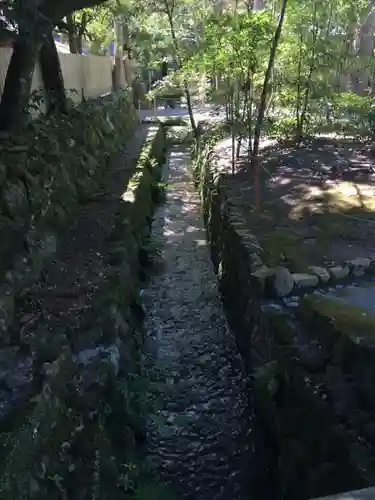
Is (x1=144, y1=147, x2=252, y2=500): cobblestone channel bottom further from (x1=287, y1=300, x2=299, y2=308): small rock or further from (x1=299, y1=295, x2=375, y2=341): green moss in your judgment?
(x1=299, y1=295, x2=375, y2=341): green moss

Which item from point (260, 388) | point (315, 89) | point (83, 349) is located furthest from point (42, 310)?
point (315, 89)

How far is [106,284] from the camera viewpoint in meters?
6.66

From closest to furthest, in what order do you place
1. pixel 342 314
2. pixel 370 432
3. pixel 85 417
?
pixel 370 432 < pixel 85 417 < pixel 342 314

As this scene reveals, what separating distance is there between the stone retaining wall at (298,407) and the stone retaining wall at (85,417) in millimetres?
1286

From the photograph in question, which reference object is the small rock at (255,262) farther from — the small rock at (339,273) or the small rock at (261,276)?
the small rock at (339,273)

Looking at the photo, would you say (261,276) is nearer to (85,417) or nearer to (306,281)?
(306,281)

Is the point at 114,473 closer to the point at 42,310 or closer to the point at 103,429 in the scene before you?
the point at 103,429

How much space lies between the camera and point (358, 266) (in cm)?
610

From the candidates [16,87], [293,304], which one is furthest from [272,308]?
[16,87]

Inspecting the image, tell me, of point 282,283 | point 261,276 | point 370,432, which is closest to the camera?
point 370,432

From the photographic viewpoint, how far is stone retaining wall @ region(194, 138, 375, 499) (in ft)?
12.2

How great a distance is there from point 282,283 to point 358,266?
953mm

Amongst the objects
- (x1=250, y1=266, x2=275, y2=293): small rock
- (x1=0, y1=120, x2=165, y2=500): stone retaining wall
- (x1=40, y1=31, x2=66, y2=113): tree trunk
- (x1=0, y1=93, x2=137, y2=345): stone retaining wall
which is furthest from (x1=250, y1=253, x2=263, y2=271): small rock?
(x1=40, y1=31, x2=66, y2=113): tree trunk

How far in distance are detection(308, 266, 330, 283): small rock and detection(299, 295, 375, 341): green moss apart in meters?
0.58
